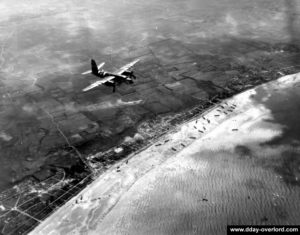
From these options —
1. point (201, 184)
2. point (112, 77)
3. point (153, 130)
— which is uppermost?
point (112, 77)

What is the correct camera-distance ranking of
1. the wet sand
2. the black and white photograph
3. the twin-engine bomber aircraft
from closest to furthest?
the wet sand, the black and white photograph, the twin-engine bomber aircraft

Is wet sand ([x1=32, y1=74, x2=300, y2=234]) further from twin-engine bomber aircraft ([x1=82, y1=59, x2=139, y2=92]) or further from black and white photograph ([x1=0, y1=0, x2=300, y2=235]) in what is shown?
twin-engine bomber aircraft ([x1=82, y1=59, x2=139, y2=92])

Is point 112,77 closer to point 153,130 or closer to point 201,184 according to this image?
point 153,130

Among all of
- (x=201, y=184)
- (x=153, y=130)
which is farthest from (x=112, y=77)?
(x=201, y=184)

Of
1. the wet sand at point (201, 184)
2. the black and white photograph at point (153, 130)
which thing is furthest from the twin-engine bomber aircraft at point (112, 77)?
the wet sand at point (201, 184)

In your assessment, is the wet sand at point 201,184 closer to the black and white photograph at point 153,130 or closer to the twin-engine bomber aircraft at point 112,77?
the black and white photograph at point 153,130

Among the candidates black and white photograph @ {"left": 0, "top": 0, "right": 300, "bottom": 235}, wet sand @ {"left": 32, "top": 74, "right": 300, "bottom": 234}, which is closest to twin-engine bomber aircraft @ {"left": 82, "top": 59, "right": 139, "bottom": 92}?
black and white photograph @ {"left": 0, "top": 0, "right": 300, "bottom": 235}

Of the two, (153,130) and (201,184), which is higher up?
(153,130)

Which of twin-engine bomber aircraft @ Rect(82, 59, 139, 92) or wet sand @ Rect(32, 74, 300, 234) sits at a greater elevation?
twin-engine bomber aircraft @ Rect(82, 59, 139, 92)
